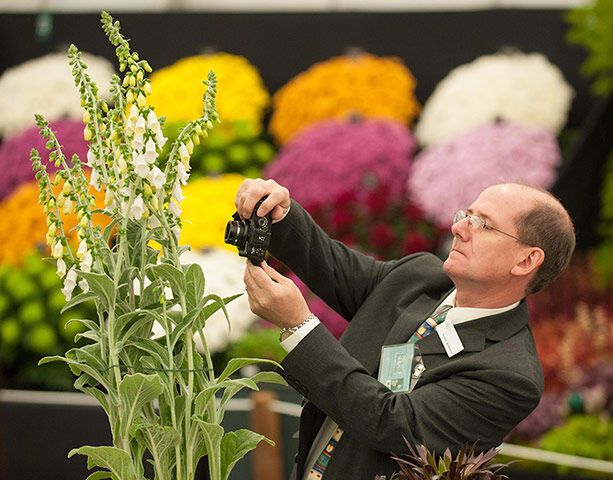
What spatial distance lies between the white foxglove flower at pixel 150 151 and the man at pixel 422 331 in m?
0.32

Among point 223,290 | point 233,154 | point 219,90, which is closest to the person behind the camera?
point 223,290

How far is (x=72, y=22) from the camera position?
314 inches

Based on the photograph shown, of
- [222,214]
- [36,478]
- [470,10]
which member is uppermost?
[470,10]

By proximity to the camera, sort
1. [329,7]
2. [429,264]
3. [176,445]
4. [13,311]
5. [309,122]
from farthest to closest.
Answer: [329,7], [309,122], [13,311], [429,264], [176,445]

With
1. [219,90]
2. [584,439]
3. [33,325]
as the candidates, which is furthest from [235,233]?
[219,90]

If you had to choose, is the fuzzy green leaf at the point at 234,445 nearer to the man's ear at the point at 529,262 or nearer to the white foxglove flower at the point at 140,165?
the white foxglove flower at the point at 140,165

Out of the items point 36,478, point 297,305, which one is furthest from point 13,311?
point 297,305

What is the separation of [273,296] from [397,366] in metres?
0.33

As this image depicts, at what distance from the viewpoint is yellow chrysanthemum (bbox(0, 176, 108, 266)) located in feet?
18.9

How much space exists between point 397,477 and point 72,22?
6.60 meters

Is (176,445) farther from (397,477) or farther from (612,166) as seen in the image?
(612,166)

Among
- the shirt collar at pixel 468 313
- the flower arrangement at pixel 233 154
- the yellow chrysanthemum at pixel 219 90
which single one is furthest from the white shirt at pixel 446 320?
the yellow chrysanthemum at pixel 219 90

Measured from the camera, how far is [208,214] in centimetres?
568

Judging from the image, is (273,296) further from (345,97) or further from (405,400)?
(345,97)
